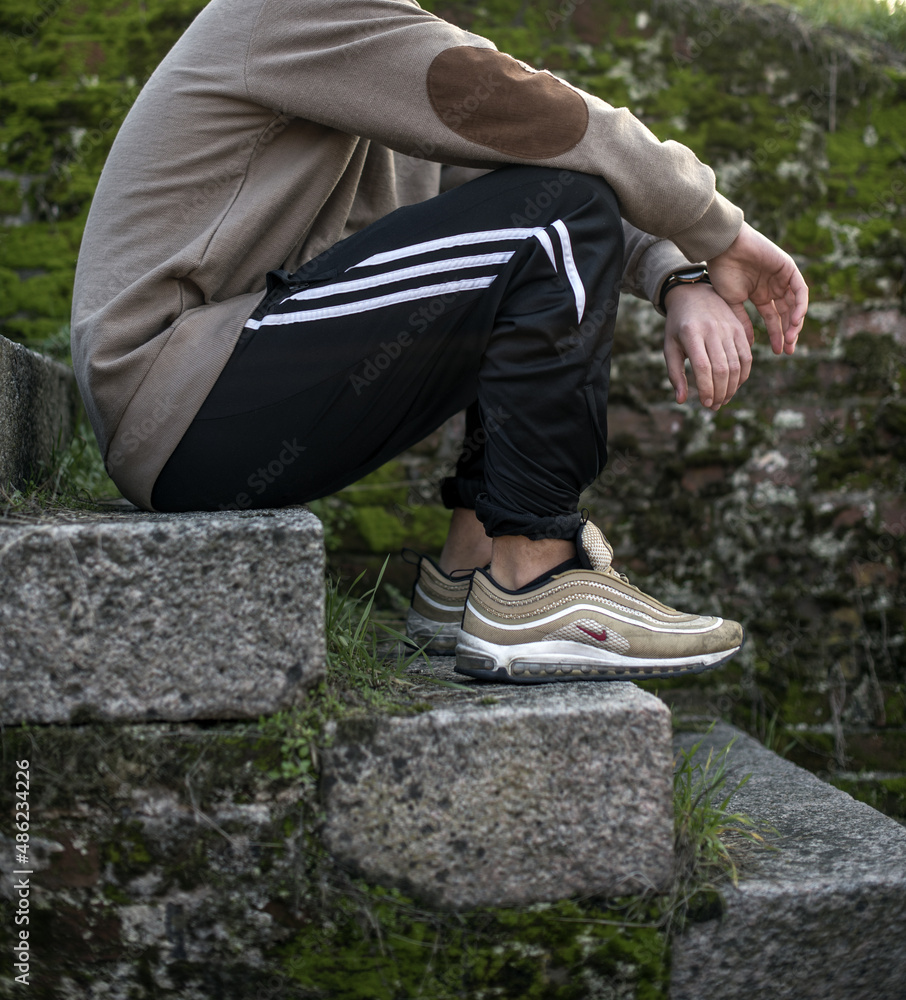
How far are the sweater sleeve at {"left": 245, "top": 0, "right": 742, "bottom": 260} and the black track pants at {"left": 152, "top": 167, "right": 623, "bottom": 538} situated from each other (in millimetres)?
54

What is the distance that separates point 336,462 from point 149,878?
0.71 meters

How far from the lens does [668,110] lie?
2.50 metres

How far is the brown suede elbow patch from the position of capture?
123 cm

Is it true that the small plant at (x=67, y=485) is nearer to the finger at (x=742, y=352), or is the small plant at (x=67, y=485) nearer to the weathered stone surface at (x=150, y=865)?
the weathered stone surface at (x=150, y=865)

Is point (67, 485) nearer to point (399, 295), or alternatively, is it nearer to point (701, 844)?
point (399, 295)

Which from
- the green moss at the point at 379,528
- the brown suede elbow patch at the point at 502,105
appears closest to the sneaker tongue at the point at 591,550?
the brown suede elbow patch at the point at 502,105

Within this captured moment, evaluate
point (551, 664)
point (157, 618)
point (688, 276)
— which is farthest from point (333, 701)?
point (688, 276)

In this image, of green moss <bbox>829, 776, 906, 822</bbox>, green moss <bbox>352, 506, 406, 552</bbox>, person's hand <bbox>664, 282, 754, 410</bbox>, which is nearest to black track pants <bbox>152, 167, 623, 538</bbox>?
person's hand <bbox>664, 282, 754, 410</bbox>

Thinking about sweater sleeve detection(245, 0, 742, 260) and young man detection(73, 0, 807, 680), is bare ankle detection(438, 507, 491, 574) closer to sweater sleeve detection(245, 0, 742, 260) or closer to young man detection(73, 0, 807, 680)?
young man detection(73, 0, 807, 680)

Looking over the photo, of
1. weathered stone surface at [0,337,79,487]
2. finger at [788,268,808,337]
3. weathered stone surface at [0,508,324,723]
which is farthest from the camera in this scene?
finger at [788,268,808,337]

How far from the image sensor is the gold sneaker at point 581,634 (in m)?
1.26

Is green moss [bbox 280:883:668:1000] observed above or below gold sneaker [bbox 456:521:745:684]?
below

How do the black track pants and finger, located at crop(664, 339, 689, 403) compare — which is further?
finger, located at crop(664, 339, 689, 403)

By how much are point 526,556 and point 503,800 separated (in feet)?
1.32
